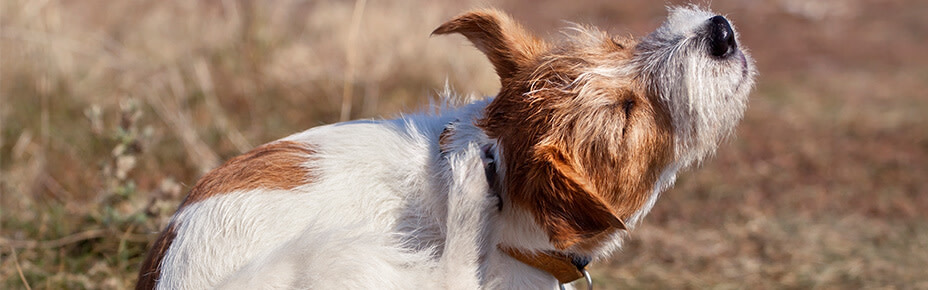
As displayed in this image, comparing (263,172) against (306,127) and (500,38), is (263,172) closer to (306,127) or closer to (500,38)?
(500,38)

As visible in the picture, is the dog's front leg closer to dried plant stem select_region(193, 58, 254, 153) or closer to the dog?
the dog

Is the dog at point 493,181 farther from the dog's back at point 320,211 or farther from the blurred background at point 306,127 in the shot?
the blurred background at point 306,127

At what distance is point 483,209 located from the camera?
7.16ft

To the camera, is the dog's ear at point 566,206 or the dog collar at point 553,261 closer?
the dog's ear at point 566,206

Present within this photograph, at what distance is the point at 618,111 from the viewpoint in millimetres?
2209

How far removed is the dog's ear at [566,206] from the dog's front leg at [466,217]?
16 centimetres

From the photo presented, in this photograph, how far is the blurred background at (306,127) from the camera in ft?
12.5

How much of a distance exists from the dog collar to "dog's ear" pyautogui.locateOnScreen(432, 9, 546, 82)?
490 millimetres

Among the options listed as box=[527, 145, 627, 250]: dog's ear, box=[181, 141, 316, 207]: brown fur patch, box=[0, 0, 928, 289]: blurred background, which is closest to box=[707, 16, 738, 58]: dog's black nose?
box=[0, 0, 928, 289]: blurred background

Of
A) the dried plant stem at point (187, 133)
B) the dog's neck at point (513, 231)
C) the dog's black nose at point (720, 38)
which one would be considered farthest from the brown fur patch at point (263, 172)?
the dried plant stem at point (187, 133)

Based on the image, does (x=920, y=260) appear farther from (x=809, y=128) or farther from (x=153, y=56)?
(x=153, y=56)

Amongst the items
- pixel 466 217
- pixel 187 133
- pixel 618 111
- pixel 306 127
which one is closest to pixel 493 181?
pixel 466 217

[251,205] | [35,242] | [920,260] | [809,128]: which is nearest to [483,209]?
[251,205]

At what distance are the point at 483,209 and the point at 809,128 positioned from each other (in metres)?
5.50
